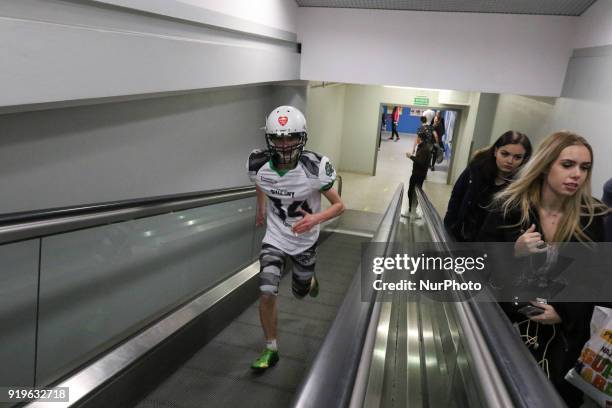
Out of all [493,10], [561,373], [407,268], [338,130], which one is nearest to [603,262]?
[561,373]

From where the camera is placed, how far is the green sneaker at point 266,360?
2744mm

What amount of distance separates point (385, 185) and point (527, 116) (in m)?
6.68

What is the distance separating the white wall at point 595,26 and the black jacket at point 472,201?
9.81 ft

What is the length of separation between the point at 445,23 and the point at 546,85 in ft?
5.85

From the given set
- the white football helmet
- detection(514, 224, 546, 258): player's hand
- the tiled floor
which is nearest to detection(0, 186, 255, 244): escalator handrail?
the white football helmet

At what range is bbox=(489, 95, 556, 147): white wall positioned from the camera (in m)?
6.71

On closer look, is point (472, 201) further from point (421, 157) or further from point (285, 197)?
point (421, 157)

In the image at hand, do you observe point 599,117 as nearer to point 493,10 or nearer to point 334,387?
point 493,10

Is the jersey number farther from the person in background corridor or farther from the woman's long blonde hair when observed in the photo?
the person in background corridor

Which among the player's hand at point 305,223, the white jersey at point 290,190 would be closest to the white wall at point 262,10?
the white jersey at point 290,190

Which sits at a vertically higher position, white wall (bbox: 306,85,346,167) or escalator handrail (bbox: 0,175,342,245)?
white wall (bbox: 306,85,346,167)

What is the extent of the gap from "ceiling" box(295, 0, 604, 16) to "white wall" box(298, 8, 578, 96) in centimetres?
9

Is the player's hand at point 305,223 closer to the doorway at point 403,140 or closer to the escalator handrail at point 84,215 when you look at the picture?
the escalator handrail at point 84,215

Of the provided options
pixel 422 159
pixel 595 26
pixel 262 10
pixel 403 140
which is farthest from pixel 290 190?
pixel 403 140
